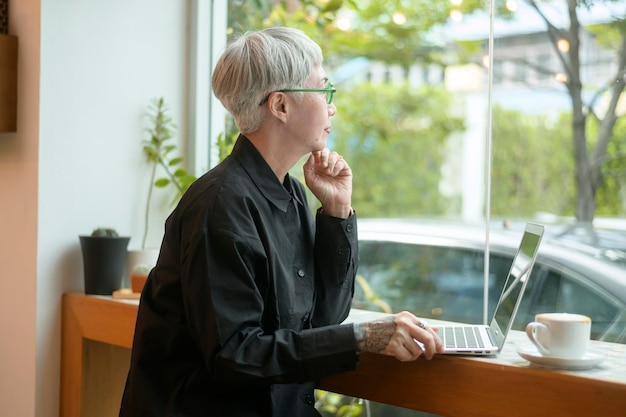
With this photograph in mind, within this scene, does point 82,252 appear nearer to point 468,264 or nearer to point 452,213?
point 468,264

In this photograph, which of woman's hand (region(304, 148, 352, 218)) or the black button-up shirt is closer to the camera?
the black button-up shirt

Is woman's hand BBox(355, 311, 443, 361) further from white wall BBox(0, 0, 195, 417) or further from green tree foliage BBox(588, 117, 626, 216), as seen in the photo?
green tree foliage BBox(588, 117, 626, 216)

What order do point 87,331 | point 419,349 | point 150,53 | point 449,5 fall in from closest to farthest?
point 419,349
point 87,331
point 150,53
point 449,5

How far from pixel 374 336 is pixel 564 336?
0.37 m

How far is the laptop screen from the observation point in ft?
5.52

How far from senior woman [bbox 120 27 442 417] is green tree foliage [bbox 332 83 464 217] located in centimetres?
646

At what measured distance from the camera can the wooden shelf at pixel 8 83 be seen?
2451 millimetres

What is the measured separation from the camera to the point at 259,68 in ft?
5.65

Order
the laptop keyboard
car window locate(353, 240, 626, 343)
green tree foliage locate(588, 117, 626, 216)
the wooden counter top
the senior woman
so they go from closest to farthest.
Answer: the wooden counter top
the senior woman
the laptop keyboard
car window locate(353, 240, 626, 343)
green tree foliage locate(588, 117, 626, 216)

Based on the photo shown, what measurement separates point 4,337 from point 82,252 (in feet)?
1.38

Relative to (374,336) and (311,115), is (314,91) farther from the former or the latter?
(374,336)

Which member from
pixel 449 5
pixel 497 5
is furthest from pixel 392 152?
pixel 497 5

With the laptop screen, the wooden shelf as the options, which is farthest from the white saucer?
the wooden shelf

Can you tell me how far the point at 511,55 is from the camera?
4301mm
